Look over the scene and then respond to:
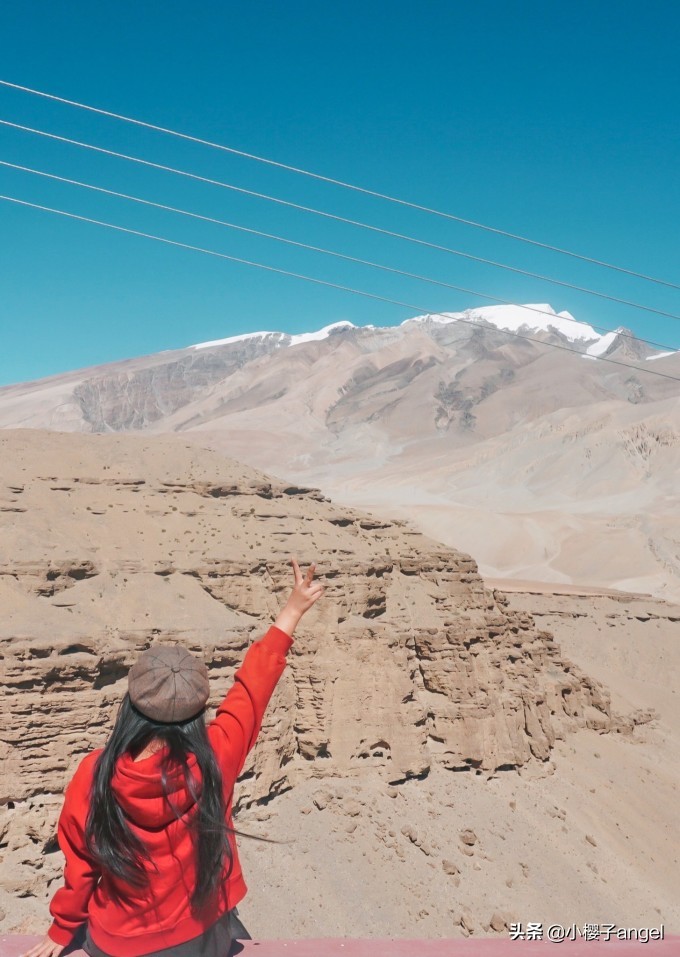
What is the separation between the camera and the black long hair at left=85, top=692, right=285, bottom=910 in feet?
11.4

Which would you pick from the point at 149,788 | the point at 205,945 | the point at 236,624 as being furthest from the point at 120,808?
the point at 236,624

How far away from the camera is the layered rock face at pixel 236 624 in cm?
1121

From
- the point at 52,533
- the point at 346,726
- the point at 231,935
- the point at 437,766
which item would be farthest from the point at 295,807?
the point at 231,935

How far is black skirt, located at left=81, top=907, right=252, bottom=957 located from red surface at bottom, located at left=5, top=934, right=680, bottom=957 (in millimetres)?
60

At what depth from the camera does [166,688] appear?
11.2ft

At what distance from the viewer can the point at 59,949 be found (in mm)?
3543

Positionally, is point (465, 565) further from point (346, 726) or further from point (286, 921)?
point (286, 921)

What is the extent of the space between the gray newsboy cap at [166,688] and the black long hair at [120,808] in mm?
62

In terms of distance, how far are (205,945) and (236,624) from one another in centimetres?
991

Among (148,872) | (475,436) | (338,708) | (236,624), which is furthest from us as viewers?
(475,436)

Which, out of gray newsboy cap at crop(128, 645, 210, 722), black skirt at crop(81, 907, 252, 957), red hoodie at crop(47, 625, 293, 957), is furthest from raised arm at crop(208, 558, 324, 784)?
black skirt at crop(81, 907, 252, 957)

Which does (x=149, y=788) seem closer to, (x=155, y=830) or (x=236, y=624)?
(x=155, y=830)

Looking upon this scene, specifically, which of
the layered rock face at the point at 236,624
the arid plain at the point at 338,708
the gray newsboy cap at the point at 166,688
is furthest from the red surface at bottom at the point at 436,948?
the layered rock face at the point at 236,624

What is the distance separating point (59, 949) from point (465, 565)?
15502 mm
